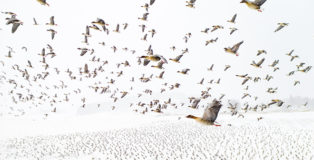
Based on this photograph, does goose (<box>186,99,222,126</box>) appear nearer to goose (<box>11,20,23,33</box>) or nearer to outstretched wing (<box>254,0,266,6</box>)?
outstretched wing (<box>254,0,266,6</box>)

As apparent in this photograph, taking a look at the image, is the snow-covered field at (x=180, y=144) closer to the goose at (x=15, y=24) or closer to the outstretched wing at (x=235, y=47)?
the outstretched wing at (x=235, y=47)

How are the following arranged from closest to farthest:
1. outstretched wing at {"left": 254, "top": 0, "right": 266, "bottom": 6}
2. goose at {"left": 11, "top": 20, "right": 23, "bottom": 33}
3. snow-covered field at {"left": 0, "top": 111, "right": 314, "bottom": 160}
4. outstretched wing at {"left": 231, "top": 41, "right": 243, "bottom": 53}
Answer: outstretched wing at {"left": 254, "top": 0, "right": 266, "bottom": 6}
outstretched wing at {"left": 231, "top": 41, "right": 243, "bottom": 53}
goose at {"left": 11, "top": 20, "right": 23, "bottom": 33}
snow-covered field at {"left": 0, "top": 111, "right": 314, "bottom": 160}

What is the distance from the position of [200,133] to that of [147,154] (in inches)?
303

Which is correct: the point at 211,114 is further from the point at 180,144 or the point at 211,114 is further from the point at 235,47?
the point at 180,144

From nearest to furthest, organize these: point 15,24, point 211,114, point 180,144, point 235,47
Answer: point 211,114
point 235,47
point 15,24
point 180,144

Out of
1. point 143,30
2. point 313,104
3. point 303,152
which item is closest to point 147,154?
point 143,30

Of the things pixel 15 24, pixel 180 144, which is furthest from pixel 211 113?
pixel 180 144

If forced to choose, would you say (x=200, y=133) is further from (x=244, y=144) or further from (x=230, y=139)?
(x=244, y=144)

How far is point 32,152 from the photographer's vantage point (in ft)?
80.9

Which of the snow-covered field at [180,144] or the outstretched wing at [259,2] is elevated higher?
the outstretched wing at [259,2]

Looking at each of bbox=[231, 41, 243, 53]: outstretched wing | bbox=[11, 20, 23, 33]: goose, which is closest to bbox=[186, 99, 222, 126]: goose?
bbox=[231, 41, 243, 53]: outstretched wing

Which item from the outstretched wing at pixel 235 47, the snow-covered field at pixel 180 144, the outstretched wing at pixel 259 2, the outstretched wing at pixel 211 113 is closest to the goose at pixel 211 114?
the outstretched wing at pixel 211 113

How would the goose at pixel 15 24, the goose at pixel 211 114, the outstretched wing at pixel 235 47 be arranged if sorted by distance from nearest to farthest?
the goose at pixel 211 114 < the outstretched wing at pixel 235 47 < the goose at pixel 15 24

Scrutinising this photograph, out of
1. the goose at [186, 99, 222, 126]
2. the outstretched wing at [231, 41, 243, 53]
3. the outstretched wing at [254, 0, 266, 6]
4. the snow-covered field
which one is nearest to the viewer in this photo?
the goose at [186, 99, 222, 126]
